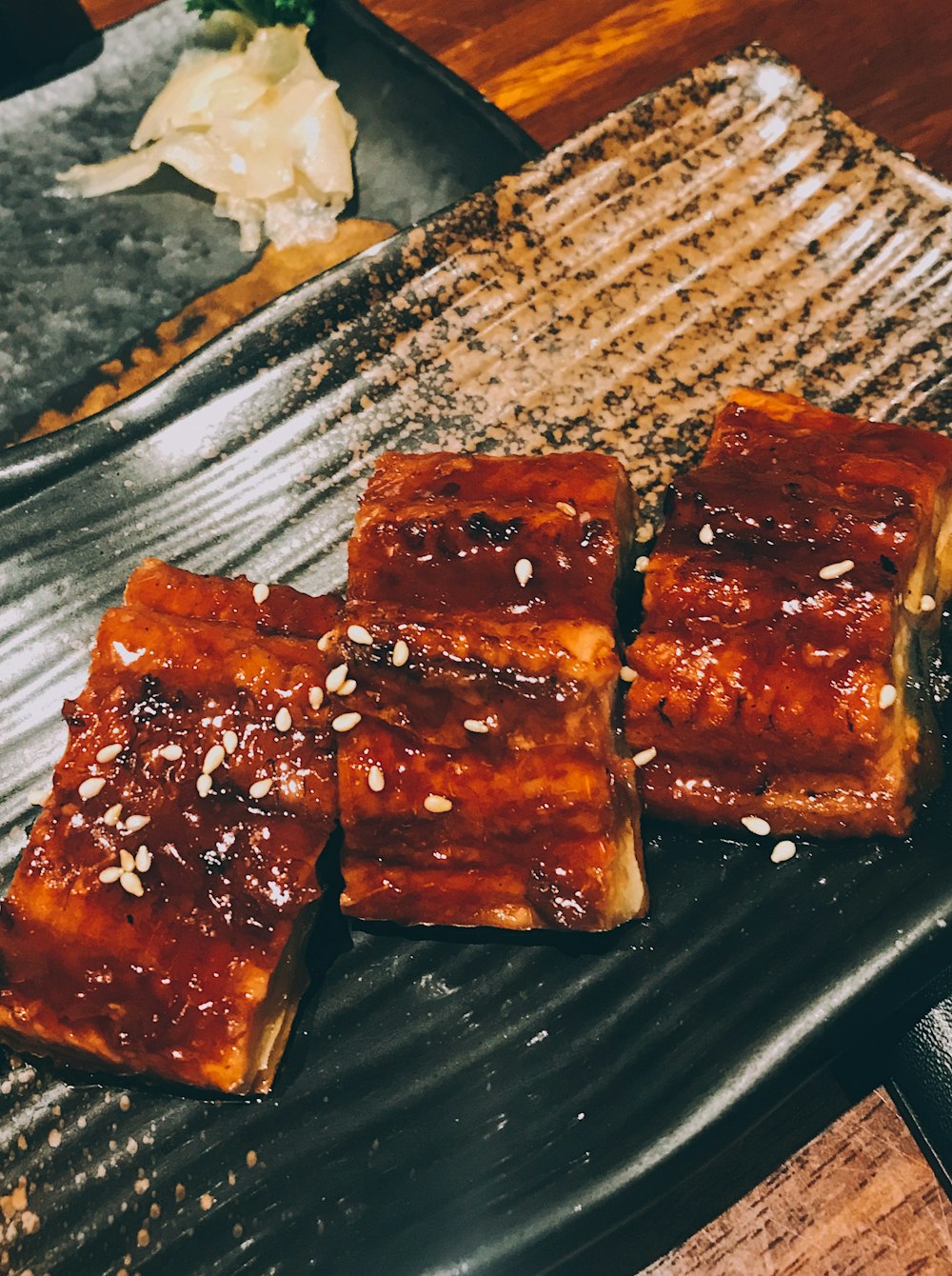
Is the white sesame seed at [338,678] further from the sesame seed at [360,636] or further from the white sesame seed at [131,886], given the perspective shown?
the white sesame seed at [131,886]

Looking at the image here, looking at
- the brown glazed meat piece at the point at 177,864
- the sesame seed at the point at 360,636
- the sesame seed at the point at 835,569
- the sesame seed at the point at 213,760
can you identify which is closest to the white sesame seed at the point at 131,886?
the brown glazed meat piece at the point at 177,864

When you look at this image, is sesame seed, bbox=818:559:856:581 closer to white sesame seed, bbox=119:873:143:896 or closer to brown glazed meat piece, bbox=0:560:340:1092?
brown glazed meat piece, bbox=0:560:340:1092

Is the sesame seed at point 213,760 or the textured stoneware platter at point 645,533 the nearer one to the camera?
the textured stoneware platter at point 645,533

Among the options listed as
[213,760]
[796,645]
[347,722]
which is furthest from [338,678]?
[796,645]

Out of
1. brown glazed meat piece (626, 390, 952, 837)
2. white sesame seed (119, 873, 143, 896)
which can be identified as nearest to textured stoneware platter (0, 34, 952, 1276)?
brown glazed meat piece (626, 390, 952, 837)

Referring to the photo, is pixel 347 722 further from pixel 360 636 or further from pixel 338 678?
pixel 360 636

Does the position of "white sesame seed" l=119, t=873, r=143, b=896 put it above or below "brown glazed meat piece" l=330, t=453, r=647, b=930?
below
